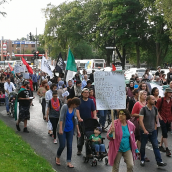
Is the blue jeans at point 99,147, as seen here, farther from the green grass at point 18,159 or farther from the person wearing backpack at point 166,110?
the person wearing backpack at point 166,110

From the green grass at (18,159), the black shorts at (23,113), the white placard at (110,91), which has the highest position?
the white placard at (110,91)

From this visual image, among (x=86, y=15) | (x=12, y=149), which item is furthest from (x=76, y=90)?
(x=86, y=15)

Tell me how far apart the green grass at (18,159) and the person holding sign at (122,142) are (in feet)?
4.63

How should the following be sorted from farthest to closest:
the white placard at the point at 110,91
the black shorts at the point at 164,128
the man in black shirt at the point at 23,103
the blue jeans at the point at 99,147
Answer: the man in black shirt at the point at 23,103, the black shorts at the point at 164,128, the blue jeans at the point at 99,147, the white placard at the point at 110,91

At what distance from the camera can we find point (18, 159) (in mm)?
8062

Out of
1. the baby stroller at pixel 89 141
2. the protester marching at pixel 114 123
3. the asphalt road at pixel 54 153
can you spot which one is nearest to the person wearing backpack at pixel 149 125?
the protester marching at pixel 114 123

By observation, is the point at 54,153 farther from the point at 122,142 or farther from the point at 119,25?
the point at 119,25

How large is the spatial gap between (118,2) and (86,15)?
1024 centimetres

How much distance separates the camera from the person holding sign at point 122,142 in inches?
266

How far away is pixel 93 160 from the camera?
8.52m

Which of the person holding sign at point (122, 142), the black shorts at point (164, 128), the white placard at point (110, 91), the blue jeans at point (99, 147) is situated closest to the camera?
the person holding sign at point (122, 142)

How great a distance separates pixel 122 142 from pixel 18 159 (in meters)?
2.53

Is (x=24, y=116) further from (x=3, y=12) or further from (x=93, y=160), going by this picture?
(x=3, y=12)

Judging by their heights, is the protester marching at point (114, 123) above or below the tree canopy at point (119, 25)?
below
